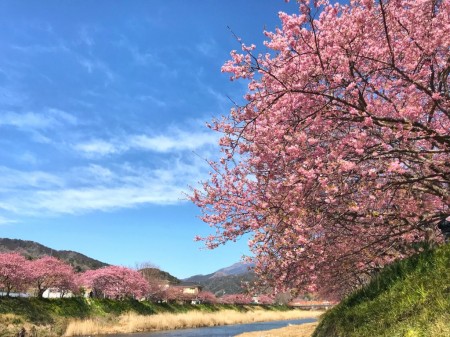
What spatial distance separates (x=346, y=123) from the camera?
8.69 m

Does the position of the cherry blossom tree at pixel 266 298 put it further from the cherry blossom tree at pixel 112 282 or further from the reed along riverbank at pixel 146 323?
the cherry blossom tree at pixel 112 282

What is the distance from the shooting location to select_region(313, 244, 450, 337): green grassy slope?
6816 millimetres

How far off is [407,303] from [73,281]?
52886 millimetres

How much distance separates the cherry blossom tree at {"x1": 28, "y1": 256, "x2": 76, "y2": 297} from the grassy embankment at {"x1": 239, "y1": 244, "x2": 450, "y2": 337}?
42.6m

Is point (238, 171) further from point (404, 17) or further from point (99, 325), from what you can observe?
point (99, 325)

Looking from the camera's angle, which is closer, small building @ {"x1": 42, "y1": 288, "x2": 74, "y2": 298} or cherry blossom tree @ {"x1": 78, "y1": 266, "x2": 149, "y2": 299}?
small building @ {"x1": 42, "y1": 288, "x2": 74, "y2": 298}

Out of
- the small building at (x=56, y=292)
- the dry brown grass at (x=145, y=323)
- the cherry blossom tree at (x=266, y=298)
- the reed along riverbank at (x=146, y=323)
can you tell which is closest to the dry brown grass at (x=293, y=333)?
the cherry blossom tree at (x=266, y=298)

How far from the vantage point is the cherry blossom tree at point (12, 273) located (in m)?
40.3

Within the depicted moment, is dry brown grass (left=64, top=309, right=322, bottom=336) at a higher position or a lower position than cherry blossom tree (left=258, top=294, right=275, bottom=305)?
lower

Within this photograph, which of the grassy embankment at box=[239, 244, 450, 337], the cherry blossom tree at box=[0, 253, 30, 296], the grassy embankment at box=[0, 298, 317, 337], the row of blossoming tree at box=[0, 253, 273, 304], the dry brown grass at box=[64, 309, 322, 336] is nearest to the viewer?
the grassy embankment at box=[239, 244, 450, 337]

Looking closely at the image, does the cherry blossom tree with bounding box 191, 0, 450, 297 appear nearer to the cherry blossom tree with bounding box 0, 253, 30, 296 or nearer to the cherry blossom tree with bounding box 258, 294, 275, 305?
the cherry blossom tree with bounding box 258, 294, 275, 305

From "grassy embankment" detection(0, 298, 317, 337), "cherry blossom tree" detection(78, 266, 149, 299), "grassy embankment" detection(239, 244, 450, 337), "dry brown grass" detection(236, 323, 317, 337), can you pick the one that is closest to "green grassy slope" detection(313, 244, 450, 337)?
"grassy embankment" detection(239, 244, 450, 337)

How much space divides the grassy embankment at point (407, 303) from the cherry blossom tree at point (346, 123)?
2.86 feet

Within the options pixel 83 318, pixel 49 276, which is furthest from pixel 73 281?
pixel 83 318
